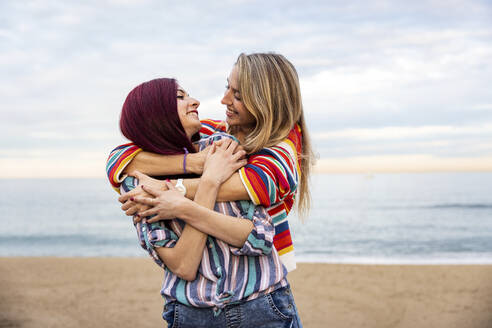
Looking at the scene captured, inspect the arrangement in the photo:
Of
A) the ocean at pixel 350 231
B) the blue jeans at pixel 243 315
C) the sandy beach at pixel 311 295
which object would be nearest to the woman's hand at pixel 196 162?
the blue jeans at pixel 243 315

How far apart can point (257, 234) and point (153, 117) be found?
61 centimetres

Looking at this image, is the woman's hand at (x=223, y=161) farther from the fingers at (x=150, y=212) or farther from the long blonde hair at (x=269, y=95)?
the fingers at (x=150, y=212)

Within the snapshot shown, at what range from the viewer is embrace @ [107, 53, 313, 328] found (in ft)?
5.56

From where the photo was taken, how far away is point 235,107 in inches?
82.7

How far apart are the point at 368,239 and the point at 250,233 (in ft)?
54.4

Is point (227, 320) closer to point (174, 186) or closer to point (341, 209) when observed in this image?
point (174, 186)

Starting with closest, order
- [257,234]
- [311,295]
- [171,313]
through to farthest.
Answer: [257,234], [171,313], [311,295]

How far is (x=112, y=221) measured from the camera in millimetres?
23859

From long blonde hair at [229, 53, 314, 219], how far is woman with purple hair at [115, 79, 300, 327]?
0.16 metres

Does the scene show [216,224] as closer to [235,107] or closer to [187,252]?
Answer: [187,252]

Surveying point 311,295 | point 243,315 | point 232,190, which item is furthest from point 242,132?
point 311,295

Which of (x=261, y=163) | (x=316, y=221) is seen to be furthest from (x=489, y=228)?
(x=261, y=163)

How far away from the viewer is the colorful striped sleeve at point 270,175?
5.60ft

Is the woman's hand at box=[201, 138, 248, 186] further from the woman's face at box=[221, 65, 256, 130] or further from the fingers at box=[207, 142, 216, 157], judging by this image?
the woman's face at box=[221, 65, 256, 130]
